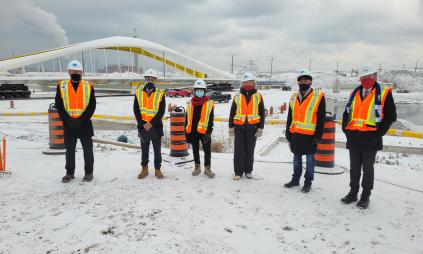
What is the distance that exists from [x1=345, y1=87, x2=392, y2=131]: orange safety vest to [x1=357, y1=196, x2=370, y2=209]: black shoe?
1023mm

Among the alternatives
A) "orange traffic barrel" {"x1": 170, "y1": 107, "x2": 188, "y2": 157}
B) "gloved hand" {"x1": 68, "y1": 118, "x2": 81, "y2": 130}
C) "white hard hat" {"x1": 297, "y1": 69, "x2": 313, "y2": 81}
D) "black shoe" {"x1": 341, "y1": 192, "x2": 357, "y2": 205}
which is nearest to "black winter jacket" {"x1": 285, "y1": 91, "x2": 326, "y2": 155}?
"white hard hat" {"x1": 297, "y1": 69, "x2": 313, "y2": 81}

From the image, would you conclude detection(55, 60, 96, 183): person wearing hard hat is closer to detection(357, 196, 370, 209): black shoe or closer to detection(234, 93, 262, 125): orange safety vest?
detection(234, 93, 262, 125): orange safety vest

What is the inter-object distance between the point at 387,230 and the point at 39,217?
439cm

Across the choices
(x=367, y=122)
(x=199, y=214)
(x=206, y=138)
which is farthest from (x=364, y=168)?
(x=206, y=138)

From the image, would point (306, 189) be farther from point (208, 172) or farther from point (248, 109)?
point (208, 172)

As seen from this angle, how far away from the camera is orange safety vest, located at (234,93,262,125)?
5.17 m

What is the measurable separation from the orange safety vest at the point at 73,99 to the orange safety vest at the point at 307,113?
11.6 feet

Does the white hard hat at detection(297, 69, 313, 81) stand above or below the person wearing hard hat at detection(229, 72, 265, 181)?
Answer: above

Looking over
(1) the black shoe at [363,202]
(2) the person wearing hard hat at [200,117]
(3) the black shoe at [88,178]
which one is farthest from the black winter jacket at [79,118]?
(1) the black shoe at [363,202]

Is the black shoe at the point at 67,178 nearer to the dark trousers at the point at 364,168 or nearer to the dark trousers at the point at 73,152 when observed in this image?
the dark trousers at the point at 73,152

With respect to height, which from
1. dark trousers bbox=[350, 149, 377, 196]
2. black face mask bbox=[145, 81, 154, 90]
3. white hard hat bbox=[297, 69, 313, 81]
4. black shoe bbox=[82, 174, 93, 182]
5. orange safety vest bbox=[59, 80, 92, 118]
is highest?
white hard hat bbox=[297, 69, 313, 81]

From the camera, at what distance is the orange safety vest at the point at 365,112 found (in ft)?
13.2

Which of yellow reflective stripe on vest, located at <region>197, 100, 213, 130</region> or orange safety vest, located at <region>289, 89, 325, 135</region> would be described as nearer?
orange safety vest, located at <region>289, 89, 325, 135</region>

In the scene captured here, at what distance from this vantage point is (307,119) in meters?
4.59
